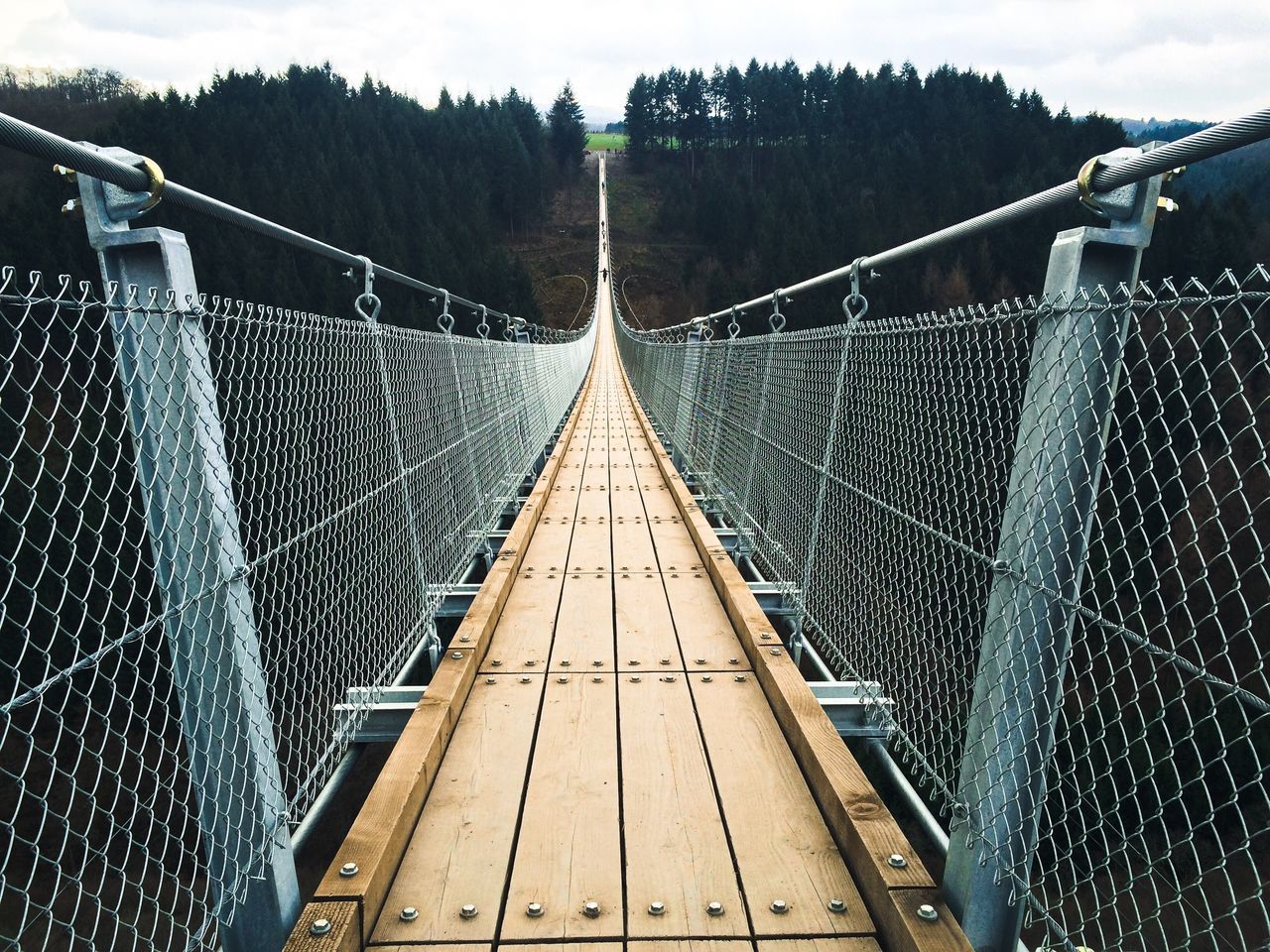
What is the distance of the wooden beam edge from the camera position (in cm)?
166

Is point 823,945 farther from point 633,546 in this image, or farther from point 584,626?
point 633,546

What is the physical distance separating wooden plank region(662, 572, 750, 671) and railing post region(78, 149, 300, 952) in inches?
62.7

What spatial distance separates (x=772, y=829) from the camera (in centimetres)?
208

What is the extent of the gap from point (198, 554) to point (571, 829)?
42.3 inches

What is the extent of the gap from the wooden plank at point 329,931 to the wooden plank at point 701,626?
1.53 metres

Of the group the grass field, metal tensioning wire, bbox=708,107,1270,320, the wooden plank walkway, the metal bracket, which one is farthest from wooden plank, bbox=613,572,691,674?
the grass field

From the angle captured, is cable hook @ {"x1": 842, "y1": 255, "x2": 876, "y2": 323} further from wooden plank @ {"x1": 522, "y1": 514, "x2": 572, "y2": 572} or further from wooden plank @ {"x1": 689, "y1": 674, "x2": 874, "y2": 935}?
wooden plank @ {"x1": 522, "y1": 514, "x2": 572, "y2": 572}

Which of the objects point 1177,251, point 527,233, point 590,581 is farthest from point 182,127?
point 590,581

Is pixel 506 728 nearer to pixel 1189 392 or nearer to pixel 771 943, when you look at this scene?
pixel 771 943

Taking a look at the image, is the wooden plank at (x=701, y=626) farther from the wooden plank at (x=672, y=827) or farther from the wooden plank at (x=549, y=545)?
the wooden plank at (x=549, y=545)

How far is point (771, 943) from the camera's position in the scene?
1.73 meters

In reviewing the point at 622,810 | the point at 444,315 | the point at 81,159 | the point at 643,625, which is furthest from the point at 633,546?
the point at 81,159

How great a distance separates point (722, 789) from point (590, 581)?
181cm

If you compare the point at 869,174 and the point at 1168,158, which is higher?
the point at 869,174
